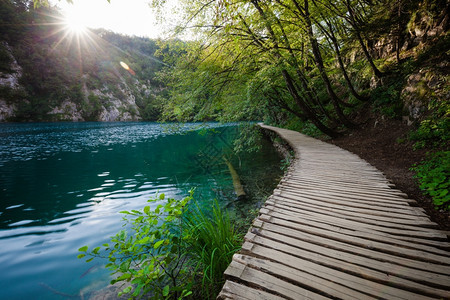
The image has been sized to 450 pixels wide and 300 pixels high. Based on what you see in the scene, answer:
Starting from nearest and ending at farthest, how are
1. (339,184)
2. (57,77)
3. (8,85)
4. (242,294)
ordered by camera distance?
(242,294) → (339,184) → (8,85) → (57,77)

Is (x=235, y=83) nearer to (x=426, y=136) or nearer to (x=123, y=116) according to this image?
(x=426, y=136)

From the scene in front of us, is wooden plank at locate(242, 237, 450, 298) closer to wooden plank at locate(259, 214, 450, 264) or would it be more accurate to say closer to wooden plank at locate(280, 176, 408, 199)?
wooden plank at locate(259, 214, 450, 264)

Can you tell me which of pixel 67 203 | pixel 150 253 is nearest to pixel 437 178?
pixel 150 253

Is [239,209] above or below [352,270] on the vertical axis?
below

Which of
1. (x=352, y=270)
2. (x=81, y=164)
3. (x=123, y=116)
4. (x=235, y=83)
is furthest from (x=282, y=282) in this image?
(x=123, y=116)

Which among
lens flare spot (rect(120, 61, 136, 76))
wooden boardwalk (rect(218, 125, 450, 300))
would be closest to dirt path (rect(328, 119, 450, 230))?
wooden boardwalk (rect(218, 125, 450, 300))

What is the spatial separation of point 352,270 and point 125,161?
14.9 meters

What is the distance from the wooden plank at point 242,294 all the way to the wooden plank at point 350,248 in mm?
892

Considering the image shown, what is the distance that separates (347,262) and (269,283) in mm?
937

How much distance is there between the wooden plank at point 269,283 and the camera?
5.38 ft

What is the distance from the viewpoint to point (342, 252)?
211 centimetres

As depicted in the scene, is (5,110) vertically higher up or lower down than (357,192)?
higher up

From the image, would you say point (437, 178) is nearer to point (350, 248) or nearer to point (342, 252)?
point (350, 248)

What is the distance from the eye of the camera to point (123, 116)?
6272cm
